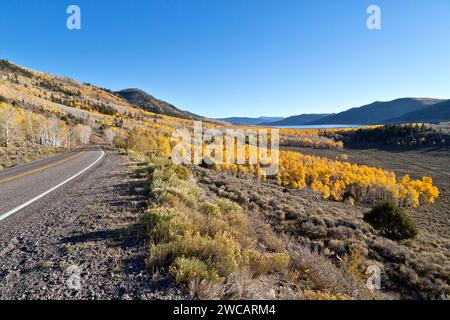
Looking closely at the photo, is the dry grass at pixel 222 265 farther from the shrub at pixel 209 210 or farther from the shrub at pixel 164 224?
the shrub at pixel 209 210

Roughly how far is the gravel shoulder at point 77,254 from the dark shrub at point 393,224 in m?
32.7

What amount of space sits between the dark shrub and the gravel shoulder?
32669mm

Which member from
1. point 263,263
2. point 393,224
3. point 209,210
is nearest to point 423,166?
point 393,224

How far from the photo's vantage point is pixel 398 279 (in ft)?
50.0

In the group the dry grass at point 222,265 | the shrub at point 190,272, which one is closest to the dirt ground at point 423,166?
the dry grass at point 222,265

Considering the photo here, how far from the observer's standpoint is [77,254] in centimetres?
404

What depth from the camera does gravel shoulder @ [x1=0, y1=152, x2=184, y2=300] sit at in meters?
3.12

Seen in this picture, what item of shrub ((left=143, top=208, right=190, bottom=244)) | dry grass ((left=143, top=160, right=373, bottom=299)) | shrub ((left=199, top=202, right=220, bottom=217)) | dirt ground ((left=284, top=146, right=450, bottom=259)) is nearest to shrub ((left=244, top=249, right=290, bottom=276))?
dry grass ((left=143, top=160, right=373, bottom=299))

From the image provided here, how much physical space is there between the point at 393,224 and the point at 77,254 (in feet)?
116

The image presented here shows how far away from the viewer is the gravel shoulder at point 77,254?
10.3 feet

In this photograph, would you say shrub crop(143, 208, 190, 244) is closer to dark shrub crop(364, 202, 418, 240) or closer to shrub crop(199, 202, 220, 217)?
shrub crop(199, 202, 220, 217)

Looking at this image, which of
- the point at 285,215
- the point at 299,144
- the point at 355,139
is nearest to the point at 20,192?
the point at 285,215
